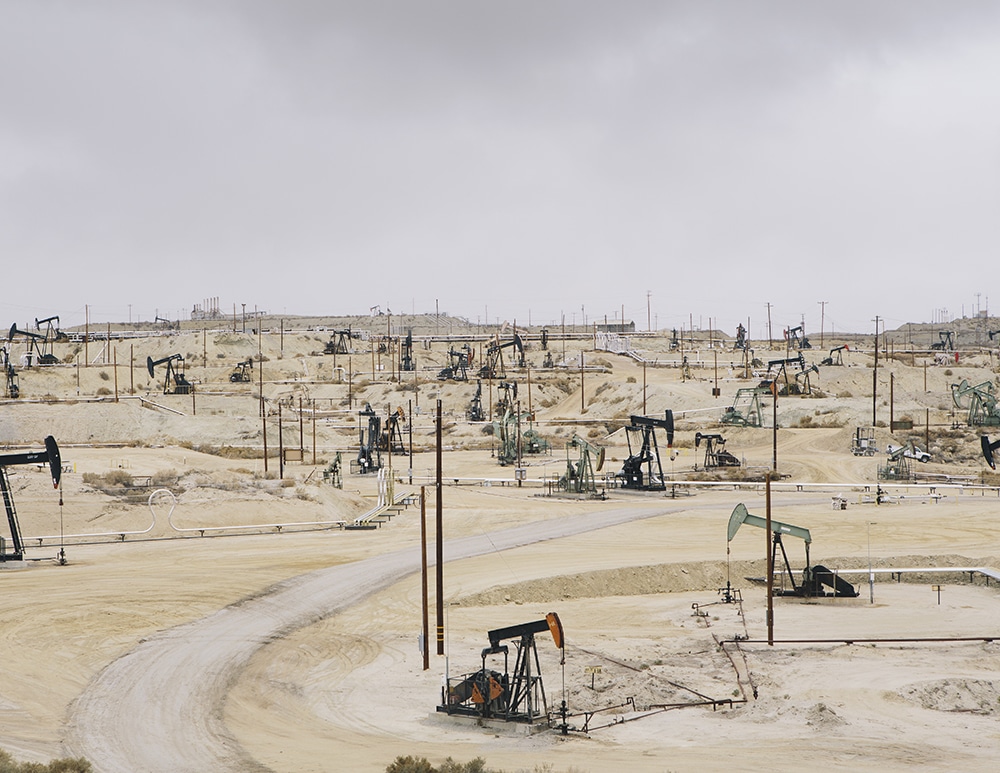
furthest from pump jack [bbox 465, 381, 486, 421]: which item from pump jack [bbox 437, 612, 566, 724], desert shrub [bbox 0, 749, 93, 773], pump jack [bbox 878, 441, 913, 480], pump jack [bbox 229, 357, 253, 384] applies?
desert shrub [bbox 0, 749, 93, 773]

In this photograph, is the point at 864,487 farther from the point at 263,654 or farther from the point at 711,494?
the point at 263,654

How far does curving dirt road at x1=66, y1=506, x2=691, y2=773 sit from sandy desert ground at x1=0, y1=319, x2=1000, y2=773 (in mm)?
78

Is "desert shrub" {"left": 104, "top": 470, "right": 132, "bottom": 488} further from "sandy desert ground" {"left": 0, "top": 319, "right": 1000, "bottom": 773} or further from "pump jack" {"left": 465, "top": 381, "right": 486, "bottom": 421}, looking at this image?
"pump jack" {"left": 465, "top": 381, "right": 486, "bottom": 421}

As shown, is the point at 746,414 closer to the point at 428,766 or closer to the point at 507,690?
the point at 507,690

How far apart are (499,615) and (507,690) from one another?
952cm

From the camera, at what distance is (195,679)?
23578 mm

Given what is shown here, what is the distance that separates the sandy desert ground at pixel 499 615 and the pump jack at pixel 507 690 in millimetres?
404

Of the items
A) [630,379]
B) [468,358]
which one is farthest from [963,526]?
[468,358]

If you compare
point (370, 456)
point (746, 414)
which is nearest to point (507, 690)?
point (370, 456)

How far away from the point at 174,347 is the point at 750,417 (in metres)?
83.4

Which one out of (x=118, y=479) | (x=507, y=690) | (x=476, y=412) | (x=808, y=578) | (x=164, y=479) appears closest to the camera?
(x=507, y=690)

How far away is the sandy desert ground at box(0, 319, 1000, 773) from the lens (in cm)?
1970

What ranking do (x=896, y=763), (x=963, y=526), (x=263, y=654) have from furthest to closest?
1. (x=963, y=526)
2. (x=263, y=654)
3. (x=896, y=763)

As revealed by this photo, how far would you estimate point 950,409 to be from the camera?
84.8m
